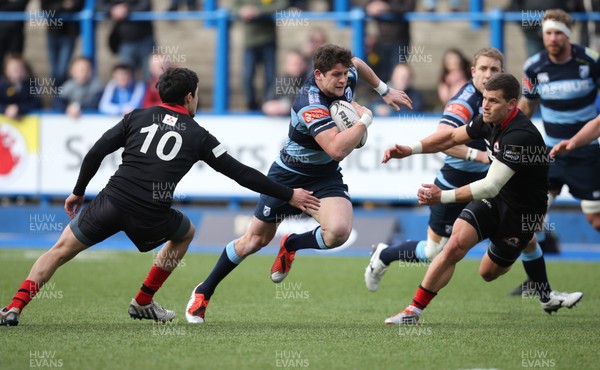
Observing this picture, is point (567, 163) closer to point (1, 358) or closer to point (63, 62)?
point (1, 358)

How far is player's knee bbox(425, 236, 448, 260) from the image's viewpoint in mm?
9039

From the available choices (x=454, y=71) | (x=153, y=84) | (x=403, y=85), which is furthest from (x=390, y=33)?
(x=153, y=84)

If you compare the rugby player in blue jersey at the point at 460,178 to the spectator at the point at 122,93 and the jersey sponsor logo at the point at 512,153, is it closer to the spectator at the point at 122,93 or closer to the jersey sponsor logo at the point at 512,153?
the jersey sponsor logo at the point at 512,153

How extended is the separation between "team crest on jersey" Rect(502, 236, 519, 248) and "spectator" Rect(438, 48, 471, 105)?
224 inches

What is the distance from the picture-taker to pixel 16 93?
49.4 ft

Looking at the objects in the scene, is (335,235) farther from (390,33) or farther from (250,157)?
(390,33)

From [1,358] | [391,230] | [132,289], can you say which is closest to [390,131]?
[391,230]

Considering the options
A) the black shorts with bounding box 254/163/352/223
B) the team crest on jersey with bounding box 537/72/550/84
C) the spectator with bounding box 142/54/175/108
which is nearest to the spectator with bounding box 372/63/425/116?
the spectator with bounding box 142/54/175/108

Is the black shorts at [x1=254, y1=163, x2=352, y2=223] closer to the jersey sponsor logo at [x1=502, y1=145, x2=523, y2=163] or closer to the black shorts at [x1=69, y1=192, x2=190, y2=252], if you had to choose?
the black shorts at [x1=69, y1=192, x2=190, y2=252]

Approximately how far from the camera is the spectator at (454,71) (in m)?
13.4

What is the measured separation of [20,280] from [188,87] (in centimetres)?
396

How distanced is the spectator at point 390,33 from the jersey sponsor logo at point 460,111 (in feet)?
20.0

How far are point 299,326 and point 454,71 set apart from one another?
6586mm

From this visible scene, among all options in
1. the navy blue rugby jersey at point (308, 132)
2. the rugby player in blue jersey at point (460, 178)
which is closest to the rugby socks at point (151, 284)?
the navy blue rugby jersey at point (308, 132)
